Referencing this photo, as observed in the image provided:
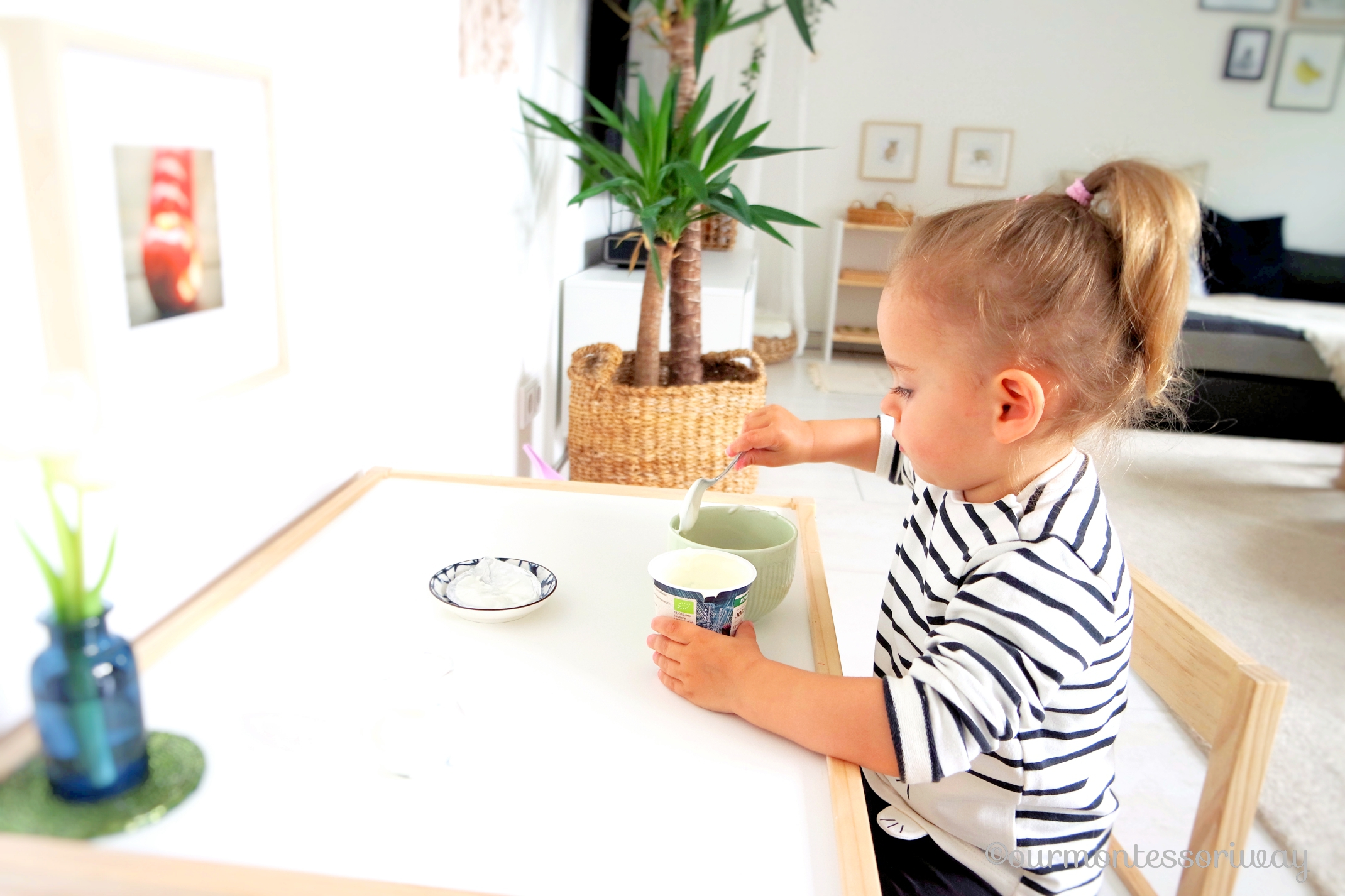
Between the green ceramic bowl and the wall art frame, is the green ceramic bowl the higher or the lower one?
the lower one

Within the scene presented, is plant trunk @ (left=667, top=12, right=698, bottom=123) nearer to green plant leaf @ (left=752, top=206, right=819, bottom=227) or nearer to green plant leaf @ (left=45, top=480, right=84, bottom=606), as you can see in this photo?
green plant leaf @ (left=752, top=206, right=819, bottom=227)

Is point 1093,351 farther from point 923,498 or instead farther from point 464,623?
point 464,623

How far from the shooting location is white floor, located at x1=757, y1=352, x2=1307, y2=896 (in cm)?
146

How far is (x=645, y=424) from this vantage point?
224 cm

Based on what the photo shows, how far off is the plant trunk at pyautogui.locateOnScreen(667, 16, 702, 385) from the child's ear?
61.1 inches

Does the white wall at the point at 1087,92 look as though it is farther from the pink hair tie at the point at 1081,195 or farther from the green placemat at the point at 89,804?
the green placemat at the point at 89,804

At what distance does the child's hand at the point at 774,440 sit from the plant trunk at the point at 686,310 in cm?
119

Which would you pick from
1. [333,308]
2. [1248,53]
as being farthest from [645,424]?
[1248,53]

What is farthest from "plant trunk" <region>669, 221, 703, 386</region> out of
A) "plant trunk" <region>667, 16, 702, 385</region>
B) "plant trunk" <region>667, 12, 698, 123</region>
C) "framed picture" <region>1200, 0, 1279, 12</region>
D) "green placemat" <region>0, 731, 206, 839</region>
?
"framed picture" <region>1200, 0, 1279, 12</region>

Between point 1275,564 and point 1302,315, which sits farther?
point 1302,315

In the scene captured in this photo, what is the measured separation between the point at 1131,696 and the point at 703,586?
141 cm

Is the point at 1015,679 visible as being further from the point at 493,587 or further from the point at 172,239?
the point at 172,239

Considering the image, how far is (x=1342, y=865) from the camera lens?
1401mm

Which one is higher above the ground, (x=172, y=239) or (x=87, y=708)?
(x=172, y=239)
